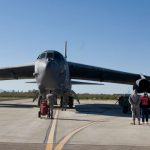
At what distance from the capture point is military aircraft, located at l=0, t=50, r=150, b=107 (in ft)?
81.4

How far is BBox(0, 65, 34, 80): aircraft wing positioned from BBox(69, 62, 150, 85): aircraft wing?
3.61 metres

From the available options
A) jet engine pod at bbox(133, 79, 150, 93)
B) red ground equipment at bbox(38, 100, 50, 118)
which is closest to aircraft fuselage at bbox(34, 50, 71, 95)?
red ground equipment at bbox(38, 100, 50, 118)

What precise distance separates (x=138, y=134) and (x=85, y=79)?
26.0 m

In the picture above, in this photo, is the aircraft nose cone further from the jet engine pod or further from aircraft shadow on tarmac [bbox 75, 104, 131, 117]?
the jet engine pod

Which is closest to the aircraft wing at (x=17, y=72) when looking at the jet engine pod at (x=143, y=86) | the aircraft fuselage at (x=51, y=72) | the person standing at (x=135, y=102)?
the aircraft fuselage at (x=51, y=72)

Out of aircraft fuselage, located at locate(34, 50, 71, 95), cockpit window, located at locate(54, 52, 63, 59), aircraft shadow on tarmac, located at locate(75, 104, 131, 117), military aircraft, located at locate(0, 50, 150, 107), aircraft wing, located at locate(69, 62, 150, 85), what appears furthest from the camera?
aircraft wing, located at locate(69, 62, 150, 85)

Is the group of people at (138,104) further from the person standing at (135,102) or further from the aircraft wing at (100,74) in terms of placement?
the aircraft wing at (100,74)

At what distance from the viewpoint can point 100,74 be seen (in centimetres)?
3528

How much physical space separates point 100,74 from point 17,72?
7.39 m

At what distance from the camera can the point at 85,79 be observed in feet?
127

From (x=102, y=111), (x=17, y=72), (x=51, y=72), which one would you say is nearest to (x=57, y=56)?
(x=51, y=72)

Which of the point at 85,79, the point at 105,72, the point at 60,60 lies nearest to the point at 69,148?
the point at 60,60

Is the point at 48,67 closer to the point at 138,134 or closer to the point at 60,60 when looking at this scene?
the point at 60,60

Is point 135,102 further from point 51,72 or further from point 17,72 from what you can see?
point 17,72
